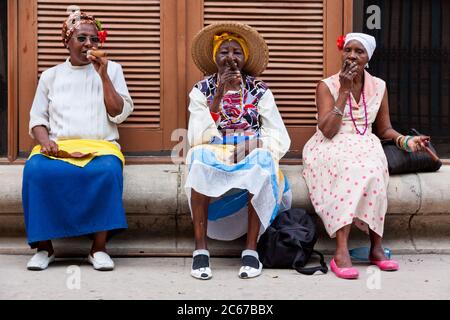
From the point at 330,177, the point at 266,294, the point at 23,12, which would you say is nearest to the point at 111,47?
the point at 23,12

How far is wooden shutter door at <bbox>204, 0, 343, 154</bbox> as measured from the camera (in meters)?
5.78

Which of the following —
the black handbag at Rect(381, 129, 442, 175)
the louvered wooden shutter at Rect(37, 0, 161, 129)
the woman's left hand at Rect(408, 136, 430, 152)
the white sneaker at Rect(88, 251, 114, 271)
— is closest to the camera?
the white sneaker at Rect(88, 251, 114, 271)

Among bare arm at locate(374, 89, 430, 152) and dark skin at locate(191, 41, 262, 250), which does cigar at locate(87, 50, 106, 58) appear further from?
bare arm at locate(374, 89, 430, 152)

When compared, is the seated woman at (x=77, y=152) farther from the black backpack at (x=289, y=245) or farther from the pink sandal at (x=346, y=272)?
the pink sandal at (x=346, y=272)

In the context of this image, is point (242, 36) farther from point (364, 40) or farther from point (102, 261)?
point (102, 261)

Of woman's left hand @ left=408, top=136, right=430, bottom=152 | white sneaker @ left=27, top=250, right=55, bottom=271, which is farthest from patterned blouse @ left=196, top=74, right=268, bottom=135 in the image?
white sneaker @ left=27, top=250, right=55, bottom=271

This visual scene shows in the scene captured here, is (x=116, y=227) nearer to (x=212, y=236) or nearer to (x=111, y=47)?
(x=212, y=236)

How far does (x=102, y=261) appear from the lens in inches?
191

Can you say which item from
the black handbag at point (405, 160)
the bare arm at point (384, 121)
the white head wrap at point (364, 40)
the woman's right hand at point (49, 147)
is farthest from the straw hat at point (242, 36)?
the woman's right hand at point (49, 147)

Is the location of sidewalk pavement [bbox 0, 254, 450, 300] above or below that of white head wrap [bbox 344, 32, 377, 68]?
below

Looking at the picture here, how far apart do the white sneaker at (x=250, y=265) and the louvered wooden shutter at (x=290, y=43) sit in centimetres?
131

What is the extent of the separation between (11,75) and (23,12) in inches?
17.8

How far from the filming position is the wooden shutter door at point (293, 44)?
578 cm

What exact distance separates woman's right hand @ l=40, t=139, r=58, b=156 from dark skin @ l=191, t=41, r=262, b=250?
0.90 metres
